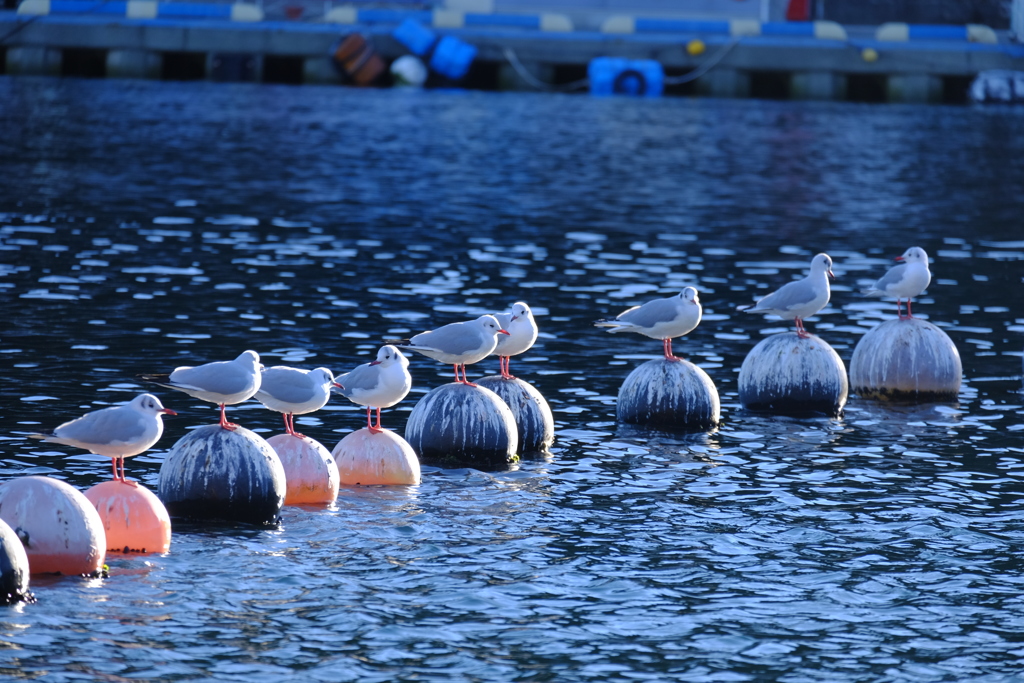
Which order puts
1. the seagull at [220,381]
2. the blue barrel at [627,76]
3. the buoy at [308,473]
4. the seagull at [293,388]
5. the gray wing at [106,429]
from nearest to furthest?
the gray wing at [106,429]
the seagull at [220,381]
the buoy at [308,473]
the seagull at [293,388]
the blue barrel at [627,76]

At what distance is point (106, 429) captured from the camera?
13.4 meters

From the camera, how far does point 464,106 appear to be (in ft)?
225

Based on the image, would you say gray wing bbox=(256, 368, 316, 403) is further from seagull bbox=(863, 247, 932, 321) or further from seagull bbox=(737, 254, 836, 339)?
seagull bbox=(863, 247, 932, 321)

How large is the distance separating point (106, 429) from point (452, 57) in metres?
61.5

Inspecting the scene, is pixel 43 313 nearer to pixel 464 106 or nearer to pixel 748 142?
pixel 748 142

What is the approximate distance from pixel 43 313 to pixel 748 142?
38166 mm

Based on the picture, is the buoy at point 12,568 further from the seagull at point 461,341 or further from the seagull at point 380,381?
the seagull at point 461,341

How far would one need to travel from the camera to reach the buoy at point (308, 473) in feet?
48.8

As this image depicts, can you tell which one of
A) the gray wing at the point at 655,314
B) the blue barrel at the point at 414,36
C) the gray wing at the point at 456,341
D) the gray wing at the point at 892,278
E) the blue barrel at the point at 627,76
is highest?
the blue barrel at the point at 414,36

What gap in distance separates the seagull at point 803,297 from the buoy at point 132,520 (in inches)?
361

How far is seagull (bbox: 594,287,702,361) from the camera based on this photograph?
1865 centimetres

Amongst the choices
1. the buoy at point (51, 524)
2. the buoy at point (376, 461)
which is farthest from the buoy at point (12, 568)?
the buoy at point (376, 461)

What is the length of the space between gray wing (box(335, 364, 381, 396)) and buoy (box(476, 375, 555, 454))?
2.06 metres

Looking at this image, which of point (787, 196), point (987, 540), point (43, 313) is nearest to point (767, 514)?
point (987, 540)
